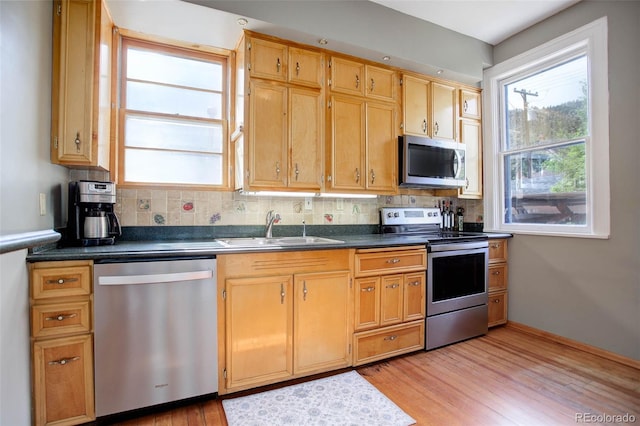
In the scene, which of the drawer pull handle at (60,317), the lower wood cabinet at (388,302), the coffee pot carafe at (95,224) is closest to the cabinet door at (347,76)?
the lower wood cabinet at (388,302)

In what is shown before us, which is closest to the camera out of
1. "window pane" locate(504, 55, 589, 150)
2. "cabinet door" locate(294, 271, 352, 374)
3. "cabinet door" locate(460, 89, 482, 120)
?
"cabinet door" locate(294, 271, 352, 374)

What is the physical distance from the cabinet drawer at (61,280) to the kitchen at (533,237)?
0.21 feet

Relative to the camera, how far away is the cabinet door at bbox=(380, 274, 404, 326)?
94.2 inches

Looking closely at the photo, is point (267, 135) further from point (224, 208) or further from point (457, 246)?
point (457, 246)

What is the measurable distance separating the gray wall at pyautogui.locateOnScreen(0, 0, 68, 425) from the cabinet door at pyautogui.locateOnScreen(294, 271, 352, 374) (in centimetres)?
139

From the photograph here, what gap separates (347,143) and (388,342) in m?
1.65

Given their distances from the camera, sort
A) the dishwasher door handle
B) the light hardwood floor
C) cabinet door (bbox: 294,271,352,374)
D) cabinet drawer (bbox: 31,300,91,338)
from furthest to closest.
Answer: cabinet door (bbox: 294,271,352,374)
the light hardwood floor
the dishwasher door handle
cabinet drawer (bbox: 31,300,91,338)

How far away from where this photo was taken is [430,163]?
302 centimetres

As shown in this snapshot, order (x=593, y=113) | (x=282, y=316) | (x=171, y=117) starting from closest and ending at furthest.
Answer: (x=282, y=316)
(x=171, y=117)
(x=593, y=113)

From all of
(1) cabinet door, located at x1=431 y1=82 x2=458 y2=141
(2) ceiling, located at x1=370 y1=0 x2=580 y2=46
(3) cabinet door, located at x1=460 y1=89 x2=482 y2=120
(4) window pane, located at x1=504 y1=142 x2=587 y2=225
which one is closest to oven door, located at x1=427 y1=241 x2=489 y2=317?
(4) window pane, located at x1=504 y1=142 x2=587 y2=225

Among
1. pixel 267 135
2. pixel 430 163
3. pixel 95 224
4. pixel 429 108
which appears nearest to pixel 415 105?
pixel 429 108

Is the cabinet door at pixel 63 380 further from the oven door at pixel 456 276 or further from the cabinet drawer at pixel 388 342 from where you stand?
the oven door at pixel 456 276

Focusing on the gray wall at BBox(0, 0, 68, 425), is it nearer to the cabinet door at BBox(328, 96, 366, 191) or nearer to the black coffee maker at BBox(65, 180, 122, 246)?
the black coffee maker at BBox(65, 180, 122, 246)

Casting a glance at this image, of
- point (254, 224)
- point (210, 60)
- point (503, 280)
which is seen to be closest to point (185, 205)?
point (254, 224)
